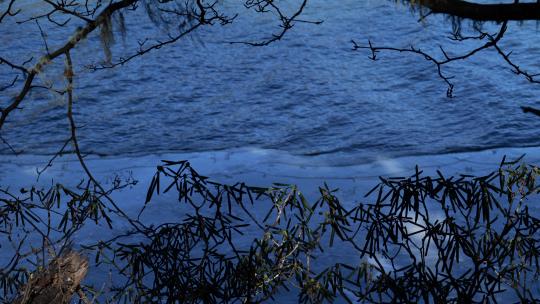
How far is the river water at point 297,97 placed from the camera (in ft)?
13.9

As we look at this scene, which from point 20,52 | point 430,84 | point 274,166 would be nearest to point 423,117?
point 430,84

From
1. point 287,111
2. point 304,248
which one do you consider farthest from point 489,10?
point 287,111

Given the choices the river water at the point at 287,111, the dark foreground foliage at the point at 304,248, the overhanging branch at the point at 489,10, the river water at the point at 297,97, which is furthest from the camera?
the river water at the point at 297,97

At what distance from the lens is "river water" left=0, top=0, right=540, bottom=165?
4227 millimetres

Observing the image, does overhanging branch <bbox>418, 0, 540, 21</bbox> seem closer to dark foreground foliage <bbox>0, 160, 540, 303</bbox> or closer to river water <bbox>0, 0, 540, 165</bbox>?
dark foreground foliage <bbox>0, 160, 540, 303</bbox>

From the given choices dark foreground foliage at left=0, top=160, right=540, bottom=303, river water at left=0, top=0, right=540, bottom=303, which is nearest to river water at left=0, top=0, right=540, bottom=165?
river water at left=0, top=0, right=540, bottom=303

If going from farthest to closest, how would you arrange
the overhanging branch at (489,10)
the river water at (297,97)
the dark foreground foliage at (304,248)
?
1. the river water at (297,97)
2. the dark foreground foliage at (304,248)
3. the overhanging branch at (489,10)

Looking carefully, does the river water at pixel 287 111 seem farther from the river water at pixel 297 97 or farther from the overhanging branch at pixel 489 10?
the overhanging branch at pixel 489 10

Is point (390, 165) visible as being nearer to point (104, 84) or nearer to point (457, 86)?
point (457, 86)

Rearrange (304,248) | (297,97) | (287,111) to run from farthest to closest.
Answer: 1. (297,97)
2. (287,111)
3. (304,248)

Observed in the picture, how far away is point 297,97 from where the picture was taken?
4746mm

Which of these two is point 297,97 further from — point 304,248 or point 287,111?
point 304,248

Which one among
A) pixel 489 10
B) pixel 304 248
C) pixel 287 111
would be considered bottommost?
pixel 287 111

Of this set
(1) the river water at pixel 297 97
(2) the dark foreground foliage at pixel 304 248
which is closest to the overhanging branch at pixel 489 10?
Answer: (2) the dark foreground foliage at pixel 304 248
